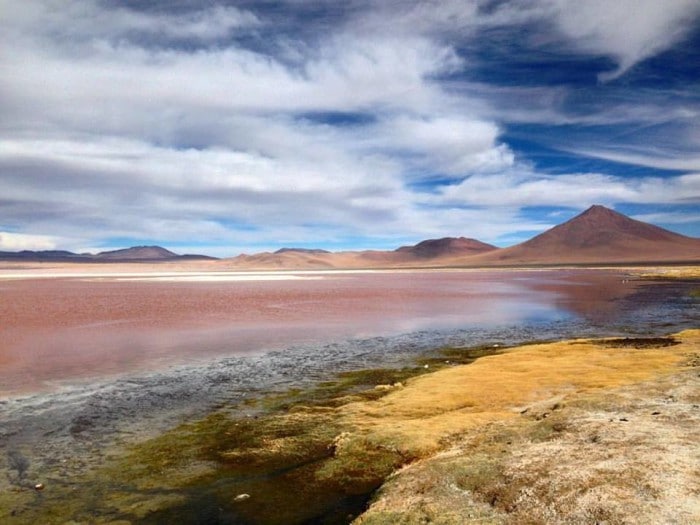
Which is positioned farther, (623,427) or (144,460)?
(144,460)

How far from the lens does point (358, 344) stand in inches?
916

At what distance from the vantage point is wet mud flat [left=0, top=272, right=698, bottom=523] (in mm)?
8336

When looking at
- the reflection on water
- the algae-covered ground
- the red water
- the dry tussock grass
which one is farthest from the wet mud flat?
the red water

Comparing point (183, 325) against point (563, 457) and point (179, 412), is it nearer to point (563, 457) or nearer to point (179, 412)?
point (179, 412)

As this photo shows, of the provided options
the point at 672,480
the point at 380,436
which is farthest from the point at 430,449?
the point at 672,480

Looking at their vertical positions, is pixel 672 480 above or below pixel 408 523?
above

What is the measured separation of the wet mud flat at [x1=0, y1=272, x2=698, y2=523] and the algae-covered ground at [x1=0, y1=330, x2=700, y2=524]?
0.06 m

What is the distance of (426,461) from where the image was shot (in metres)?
8.62

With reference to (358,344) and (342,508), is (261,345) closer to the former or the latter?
(358,344)

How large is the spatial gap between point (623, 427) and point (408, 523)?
4.67 meters

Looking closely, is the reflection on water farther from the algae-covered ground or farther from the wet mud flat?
the algae-covered ground

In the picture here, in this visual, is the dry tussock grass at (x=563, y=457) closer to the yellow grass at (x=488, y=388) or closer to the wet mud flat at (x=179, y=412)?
the yellow grass at (x=488, y=388)

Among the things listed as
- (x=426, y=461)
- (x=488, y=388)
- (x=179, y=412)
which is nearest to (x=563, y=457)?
(x=426, y=461)

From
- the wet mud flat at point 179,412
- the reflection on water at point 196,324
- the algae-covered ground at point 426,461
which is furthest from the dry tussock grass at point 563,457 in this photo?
the reflection on water at point 196,324
